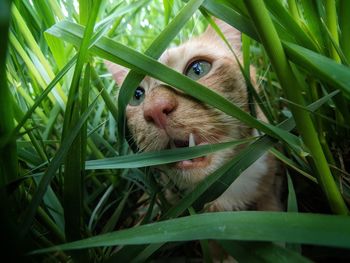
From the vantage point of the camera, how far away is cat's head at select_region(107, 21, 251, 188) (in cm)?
85

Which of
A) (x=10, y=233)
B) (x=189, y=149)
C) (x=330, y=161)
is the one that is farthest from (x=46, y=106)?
(x=330, y=161)

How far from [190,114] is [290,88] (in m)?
0.38

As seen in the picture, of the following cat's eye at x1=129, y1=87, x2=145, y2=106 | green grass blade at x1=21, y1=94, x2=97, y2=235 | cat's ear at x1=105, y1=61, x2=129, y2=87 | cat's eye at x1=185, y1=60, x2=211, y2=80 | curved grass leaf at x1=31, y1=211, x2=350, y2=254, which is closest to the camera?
curved grass leaf at x1=31, y1=211, x2=350, y2=254

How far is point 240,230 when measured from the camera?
403 mm

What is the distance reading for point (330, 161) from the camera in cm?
68

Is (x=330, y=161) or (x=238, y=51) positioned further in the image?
(x=238, y=51)

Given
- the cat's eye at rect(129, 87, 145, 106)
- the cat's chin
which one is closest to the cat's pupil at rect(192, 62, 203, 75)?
the cat's eye at rect(129, 87, 145, 106)

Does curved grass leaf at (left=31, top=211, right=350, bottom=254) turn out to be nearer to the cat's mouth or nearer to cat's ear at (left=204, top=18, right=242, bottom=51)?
the cat's mouth

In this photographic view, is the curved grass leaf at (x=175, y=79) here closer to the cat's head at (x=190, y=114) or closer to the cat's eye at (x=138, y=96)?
the cat's head at (x=190, y=114)

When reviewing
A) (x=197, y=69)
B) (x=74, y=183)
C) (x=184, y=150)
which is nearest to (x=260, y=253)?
(x=184, y=150)

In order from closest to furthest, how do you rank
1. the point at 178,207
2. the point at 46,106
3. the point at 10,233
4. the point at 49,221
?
1. the point at 10,233
2. the point at 178,207
3. the point at 49,221
4. the point at 46,106

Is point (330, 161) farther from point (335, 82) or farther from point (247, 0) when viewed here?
point (247, 0)

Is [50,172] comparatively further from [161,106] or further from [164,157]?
[161,106]

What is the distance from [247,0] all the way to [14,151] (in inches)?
22.0
